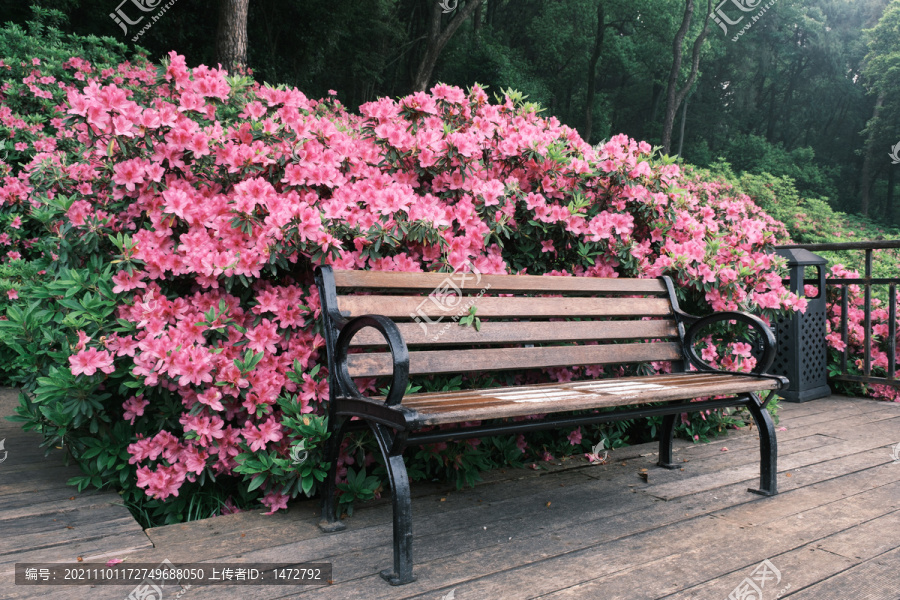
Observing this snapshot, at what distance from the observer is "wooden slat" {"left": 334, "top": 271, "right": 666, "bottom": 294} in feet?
7.27

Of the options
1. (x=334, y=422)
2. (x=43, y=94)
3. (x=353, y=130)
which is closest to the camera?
(x=334, y=422)

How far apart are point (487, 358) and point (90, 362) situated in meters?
1.35

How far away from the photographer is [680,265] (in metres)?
3.12

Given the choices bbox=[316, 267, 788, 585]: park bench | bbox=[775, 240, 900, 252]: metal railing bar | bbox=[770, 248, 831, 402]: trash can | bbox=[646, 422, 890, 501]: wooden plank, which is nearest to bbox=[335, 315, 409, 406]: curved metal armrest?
bbox=[316, 267, 788, 585]: park bench

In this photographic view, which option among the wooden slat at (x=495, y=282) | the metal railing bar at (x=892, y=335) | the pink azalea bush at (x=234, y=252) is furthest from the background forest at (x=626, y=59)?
the metal railing bar at (x=892, y=335)

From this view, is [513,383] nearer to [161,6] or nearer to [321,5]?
[161,6]

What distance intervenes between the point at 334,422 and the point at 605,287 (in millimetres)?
1373

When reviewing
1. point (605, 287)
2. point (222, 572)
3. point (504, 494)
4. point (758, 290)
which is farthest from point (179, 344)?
point (758, 290)

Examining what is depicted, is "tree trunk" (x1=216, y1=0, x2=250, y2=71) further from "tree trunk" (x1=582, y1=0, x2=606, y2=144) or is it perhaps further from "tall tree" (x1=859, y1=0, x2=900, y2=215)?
"tall tree" (x1=859, y1=0, x2=900, y2=215)
